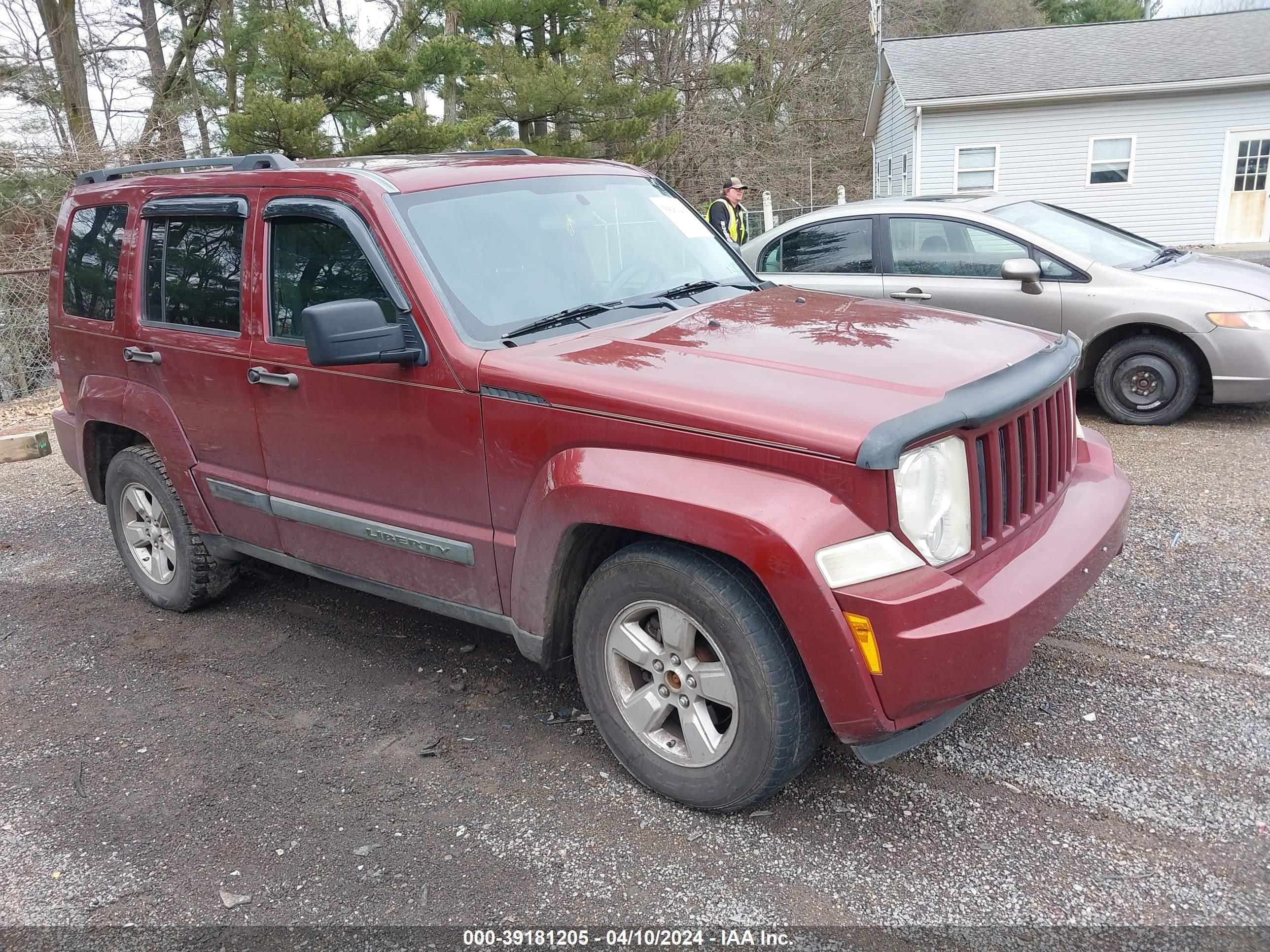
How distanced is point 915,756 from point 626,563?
1.24 metres

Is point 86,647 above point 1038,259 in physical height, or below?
below

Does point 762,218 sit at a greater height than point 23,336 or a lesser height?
greater

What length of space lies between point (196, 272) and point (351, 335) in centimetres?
151

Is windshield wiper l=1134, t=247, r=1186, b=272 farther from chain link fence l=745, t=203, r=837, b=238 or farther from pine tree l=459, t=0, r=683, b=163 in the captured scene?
pine tree l=459, t=0, r=683, b=163

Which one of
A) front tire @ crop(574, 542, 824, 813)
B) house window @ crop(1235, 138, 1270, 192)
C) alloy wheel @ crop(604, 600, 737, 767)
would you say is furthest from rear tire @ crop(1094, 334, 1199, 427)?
house window @ crop(1235, 138, 1270, 192)

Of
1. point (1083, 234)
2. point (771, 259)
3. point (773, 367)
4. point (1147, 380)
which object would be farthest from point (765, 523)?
point (1083, 234)

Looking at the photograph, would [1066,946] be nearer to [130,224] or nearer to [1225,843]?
[1225,843]

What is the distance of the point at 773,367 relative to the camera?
2975 millimetres

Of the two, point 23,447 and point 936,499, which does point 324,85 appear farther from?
point 936,499

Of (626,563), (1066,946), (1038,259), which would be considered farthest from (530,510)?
(1038,259)

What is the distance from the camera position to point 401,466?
3520 millimetres

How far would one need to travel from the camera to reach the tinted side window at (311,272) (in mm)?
3549

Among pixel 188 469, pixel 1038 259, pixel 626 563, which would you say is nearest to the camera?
pixel 626 563

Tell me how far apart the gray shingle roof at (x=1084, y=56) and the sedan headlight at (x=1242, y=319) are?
15589mm
